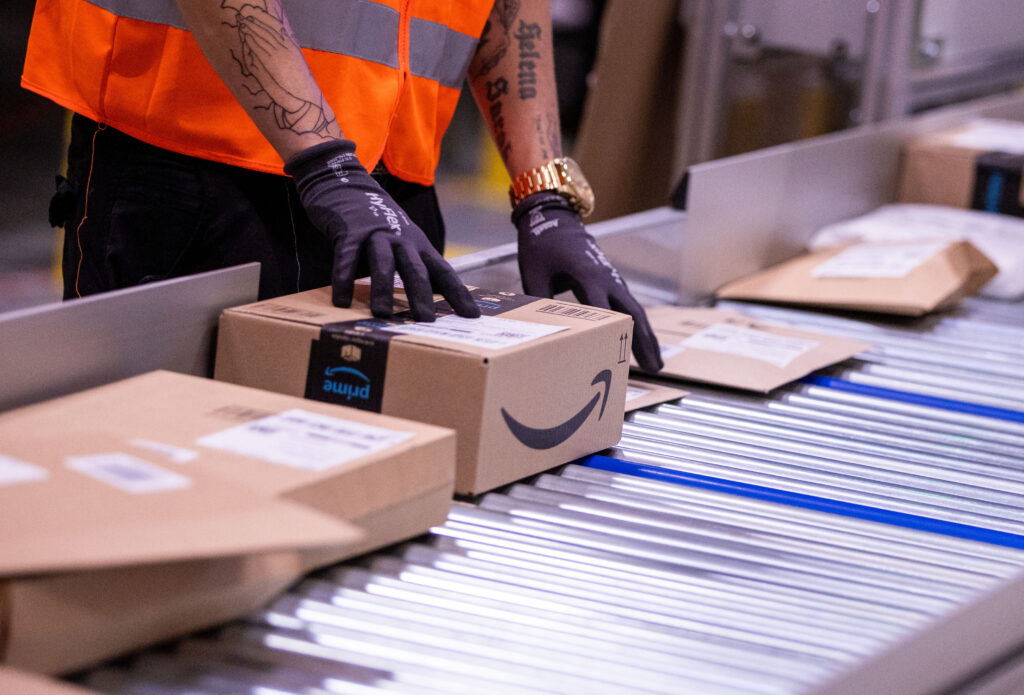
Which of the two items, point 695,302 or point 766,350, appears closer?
point 766,350

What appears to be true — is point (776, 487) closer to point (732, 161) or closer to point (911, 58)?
point (732, 161)

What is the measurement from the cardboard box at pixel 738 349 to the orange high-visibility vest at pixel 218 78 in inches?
18.7

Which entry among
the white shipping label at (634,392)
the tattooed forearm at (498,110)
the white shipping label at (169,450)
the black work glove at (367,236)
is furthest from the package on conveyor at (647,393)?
the white shipping label at (169,450)

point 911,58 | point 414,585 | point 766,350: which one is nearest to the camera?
point 414,585

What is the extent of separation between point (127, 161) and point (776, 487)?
0.88m

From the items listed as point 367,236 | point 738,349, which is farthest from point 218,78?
point 738,349

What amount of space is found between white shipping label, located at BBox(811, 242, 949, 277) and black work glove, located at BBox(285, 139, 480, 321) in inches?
43.7

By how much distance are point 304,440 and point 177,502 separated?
19cm

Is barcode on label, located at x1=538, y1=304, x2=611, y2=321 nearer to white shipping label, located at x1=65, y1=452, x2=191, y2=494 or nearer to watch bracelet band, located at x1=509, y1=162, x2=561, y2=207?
watch bracelet band, located at x1=509, y1=162, x2=561, y2=207

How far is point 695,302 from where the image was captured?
7.22 ft

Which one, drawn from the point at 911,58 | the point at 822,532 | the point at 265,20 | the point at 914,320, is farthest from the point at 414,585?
the point at 911,58

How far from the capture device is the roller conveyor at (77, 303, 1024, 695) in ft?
2.84

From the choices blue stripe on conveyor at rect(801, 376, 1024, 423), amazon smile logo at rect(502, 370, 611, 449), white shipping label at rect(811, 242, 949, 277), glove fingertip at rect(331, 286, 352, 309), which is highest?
white shipping label at rect(811, 242, 949, 277)

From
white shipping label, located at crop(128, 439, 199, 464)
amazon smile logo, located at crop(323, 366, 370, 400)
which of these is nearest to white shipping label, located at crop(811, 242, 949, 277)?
amazon smile logo, located at crop(323, 366, 370, 400)
